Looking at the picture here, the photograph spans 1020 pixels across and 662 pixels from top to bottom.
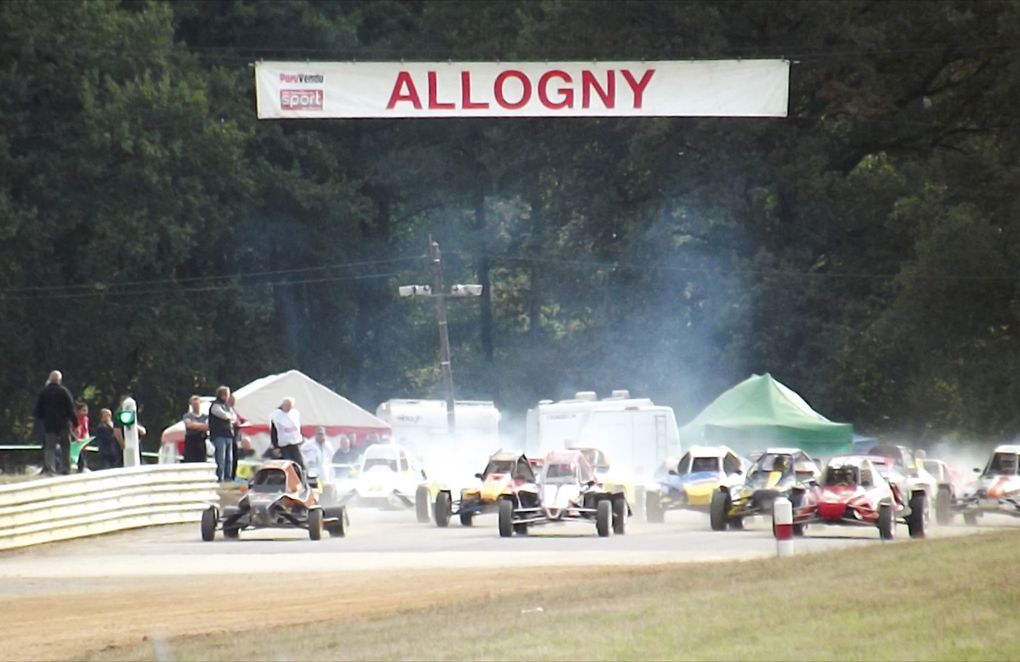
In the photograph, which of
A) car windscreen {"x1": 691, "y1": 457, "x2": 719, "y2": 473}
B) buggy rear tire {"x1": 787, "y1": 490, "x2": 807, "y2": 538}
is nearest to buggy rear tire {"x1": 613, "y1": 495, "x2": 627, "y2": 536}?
buggy rear tire {"x1": 787, "y1": 490, "x2": 807, "y2": 538}

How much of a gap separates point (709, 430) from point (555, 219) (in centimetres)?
2065

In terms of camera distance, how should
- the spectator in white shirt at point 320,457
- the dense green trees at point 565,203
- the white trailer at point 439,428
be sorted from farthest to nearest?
1. the dense green trees at point 565,203
2. the white trailer at point 439,428
3. the spectator in white shirt at point 320,457

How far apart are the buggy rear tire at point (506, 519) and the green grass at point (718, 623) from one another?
10134mm

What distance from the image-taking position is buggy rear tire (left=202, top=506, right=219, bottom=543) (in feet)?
97.5

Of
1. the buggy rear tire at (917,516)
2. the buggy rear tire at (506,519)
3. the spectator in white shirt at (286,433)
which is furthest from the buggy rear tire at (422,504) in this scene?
the buggy rear tire at (917,516)

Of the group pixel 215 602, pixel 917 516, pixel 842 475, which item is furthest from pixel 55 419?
pixel 917 516

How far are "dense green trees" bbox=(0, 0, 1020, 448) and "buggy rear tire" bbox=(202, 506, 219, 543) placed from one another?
31050 millimetres

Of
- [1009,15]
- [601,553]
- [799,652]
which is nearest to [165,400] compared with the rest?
[1009,15]

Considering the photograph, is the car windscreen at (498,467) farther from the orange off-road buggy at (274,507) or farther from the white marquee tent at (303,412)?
the white marquee tent at (303,412)

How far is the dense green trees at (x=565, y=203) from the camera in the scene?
200 feet

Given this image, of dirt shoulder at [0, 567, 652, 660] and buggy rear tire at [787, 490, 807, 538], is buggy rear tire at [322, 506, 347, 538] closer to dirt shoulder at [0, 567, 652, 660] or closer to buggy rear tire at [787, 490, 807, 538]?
buggy rear tire at [787, 490, 807, 538]

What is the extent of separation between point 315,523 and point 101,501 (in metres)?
3.98

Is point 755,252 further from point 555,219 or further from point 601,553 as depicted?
point 601,553

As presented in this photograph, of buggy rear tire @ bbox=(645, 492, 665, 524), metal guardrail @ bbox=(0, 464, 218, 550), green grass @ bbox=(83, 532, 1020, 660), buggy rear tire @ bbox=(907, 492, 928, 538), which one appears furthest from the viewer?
buggy rear tire @ bbox=(645, 492, 665, 524)
